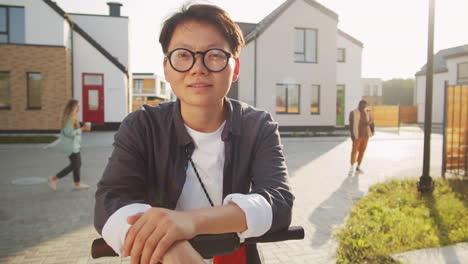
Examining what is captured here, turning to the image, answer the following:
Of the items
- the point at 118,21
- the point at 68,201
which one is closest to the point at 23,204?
the point at 68,201

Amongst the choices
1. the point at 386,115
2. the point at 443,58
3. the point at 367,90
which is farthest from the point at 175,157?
the point at 367,90

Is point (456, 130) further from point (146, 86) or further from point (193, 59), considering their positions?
point (146, 86)

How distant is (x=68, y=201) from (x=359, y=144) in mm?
7465

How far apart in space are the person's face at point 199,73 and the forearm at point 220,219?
581 millimetres

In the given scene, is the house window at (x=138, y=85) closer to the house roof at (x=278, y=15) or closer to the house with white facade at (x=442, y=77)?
the house roof at (x=278, y=15)

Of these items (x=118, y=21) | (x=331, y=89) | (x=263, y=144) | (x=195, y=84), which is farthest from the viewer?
(x=118, y=21)

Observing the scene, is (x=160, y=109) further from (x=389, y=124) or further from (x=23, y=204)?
(x=389, y=124)

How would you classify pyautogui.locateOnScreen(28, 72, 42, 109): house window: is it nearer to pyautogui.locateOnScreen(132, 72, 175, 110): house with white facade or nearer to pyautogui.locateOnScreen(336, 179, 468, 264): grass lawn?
pyautogui.locateOnScreen(336, 179, 468, 264): grass lawn

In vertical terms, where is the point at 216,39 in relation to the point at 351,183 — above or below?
above

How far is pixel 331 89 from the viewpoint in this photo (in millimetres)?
24812

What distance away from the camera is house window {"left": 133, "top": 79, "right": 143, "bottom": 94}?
5741 centimetres

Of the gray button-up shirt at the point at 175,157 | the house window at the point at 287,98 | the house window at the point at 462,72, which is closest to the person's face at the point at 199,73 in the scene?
the gray button-up shirt at the point at 175,157

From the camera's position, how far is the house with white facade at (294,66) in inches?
926

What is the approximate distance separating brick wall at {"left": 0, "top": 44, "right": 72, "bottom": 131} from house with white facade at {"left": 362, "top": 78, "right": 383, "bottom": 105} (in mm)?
53277
